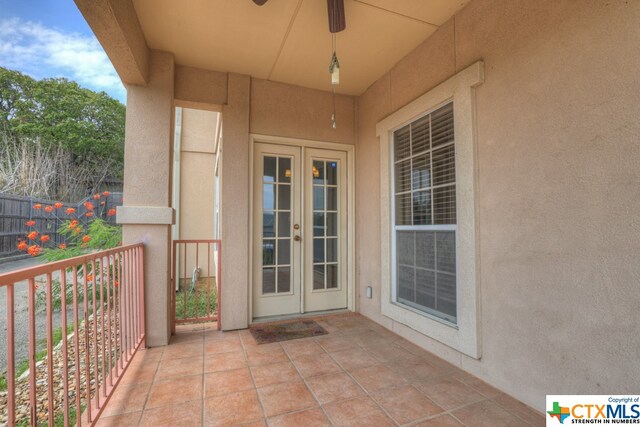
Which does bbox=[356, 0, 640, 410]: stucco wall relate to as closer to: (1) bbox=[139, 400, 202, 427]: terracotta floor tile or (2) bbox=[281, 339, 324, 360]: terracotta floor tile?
(2) bbox=[281, 339, 324, 360]: terracotta floor tile

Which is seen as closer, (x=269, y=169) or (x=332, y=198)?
(x=269, y=169)

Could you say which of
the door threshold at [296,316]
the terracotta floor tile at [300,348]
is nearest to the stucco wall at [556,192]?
the terracotta floor tile at [300,348]

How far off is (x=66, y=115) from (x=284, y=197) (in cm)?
1776

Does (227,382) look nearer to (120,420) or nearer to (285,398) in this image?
(285,398)

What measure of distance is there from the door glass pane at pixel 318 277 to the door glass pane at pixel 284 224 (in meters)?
0.57

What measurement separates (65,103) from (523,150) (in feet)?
67.9

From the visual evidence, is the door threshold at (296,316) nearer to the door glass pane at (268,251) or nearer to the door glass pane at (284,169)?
the door glass pane at (268,251)

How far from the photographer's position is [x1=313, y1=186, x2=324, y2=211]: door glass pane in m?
3.63

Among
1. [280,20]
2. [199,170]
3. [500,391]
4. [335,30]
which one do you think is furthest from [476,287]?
[199,170]

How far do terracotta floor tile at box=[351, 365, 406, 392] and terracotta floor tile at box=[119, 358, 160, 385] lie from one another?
5.03 ft

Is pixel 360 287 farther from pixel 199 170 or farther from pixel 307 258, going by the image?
pixel 199 170

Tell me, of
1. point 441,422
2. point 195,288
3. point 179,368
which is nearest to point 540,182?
point 441,422

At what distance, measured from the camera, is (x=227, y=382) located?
6.68 feet

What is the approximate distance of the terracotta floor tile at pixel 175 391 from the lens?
1.80 meters
